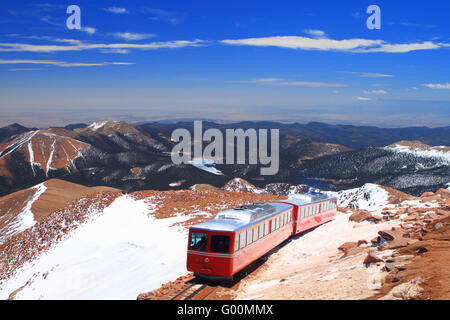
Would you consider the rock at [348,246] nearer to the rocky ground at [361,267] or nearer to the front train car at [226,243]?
the rocky ground at [361,267]

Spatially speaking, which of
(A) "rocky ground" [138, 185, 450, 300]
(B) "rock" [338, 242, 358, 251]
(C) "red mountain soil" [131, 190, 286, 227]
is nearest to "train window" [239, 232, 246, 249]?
(A) "rocky ground" [138, 185, 450, 300]

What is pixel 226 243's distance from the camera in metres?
16.7

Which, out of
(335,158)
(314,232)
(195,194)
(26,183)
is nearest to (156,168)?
(26,183)

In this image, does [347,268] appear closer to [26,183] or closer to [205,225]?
[205,225]

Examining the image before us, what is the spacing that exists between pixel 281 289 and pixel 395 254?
515cm

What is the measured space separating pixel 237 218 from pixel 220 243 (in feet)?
8.10

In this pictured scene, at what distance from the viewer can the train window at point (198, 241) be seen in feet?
56.1

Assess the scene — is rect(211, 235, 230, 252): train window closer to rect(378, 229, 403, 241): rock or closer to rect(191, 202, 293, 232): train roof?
rect(191, 202, 293, 232): train roof

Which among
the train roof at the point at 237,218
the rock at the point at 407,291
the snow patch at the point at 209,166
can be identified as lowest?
the snow patch at the point at 209,166

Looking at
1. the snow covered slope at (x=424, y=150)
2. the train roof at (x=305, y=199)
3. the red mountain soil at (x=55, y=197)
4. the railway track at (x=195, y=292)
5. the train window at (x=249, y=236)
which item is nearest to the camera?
the railway track at (x=195, y=292)

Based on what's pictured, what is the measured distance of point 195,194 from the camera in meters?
44.3

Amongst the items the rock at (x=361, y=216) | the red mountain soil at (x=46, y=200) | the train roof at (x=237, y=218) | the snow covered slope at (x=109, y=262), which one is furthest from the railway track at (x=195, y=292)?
the red mountain soil at (x=46, y=200)

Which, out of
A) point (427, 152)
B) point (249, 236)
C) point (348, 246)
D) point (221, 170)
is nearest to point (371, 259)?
point (348, 246)

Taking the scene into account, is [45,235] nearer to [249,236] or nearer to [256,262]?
[256,262]
